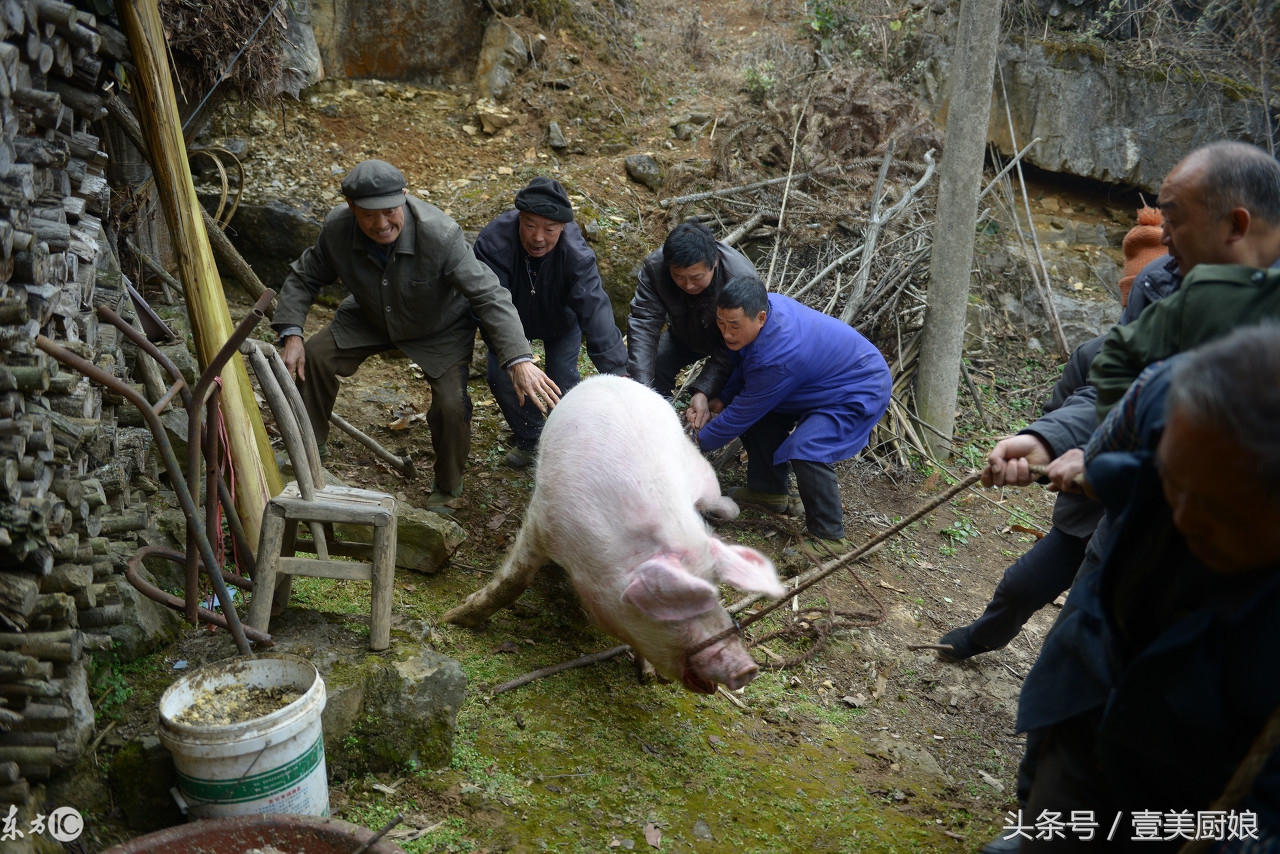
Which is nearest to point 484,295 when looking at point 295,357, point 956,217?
point 295,357

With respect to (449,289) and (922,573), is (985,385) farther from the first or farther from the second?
(449,289)

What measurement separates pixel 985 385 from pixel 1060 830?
6.93 metres

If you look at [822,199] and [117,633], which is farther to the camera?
[822,199]

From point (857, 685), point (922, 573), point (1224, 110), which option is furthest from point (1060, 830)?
point (1224, 110)

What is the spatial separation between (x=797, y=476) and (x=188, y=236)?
145 inches

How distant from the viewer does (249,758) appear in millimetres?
2557

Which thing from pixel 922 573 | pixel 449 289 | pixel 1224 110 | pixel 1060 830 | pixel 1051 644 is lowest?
pixel 922 573

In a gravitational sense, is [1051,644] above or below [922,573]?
above

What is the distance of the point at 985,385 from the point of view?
8391mm

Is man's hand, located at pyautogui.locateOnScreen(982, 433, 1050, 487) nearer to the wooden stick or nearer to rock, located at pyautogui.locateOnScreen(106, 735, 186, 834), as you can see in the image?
the wooden stick

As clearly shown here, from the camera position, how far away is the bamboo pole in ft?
12.7

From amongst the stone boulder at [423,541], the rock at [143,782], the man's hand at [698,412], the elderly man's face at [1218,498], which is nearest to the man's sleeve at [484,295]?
the stone boulder at [423,541]

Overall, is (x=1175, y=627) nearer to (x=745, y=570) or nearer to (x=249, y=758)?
(x=745, y=570)

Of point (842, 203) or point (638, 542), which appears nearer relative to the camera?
point (638, 542)
